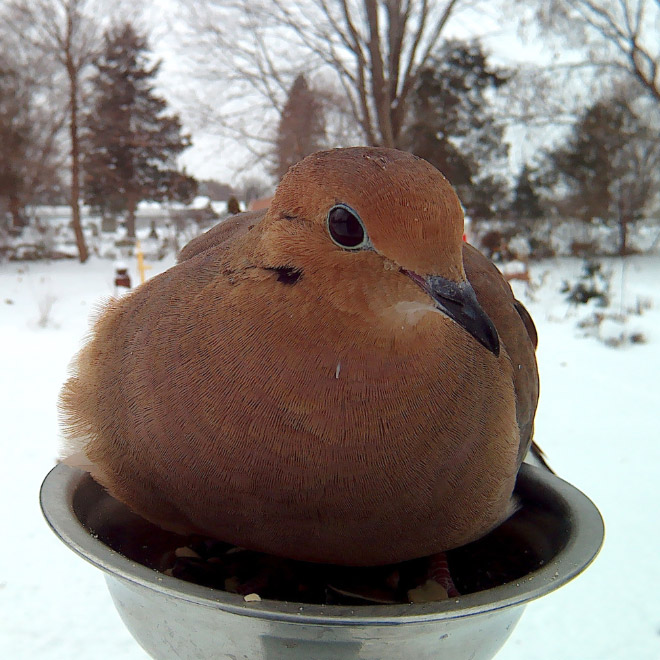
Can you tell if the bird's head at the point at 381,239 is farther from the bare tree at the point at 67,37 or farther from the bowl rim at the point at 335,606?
the bare tree at the point at 67,37

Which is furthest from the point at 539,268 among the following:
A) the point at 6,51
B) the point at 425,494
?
the point at 425,494

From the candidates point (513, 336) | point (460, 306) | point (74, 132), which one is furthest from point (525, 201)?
point (460, 306)

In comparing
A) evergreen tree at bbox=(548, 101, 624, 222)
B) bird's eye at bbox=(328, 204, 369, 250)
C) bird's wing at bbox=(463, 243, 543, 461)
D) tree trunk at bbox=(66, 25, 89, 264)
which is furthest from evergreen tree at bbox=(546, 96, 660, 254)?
bird's eye at bbox=(328, 204, 369, 250)

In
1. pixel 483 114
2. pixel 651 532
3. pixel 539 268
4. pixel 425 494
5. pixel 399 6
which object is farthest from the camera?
pixel 483 114

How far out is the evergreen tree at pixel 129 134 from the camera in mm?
15703

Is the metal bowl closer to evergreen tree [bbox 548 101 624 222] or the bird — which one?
the bird

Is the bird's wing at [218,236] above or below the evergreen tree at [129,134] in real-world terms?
below

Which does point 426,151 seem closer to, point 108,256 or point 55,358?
point 108,256

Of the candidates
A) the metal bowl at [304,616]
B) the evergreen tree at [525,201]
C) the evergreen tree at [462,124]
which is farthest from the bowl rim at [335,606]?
the evergreen tree at [525,201]

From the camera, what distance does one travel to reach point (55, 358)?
5773 mm

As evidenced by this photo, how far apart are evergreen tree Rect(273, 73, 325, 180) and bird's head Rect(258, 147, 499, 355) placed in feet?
23.5

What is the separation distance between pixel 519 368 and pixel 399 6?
32.6 ft

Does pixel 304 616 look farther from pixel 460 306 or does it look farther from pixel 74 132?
pixel 74 132

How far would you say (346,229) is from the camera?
94 centimetres
